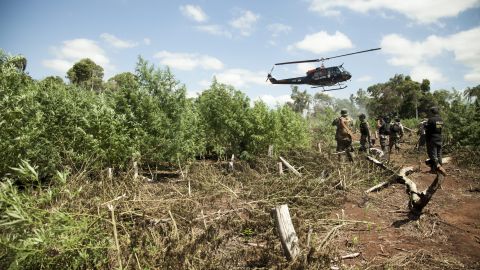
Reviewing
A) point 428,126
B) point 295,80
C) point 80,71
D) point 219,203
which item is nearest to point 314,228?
point 219,203

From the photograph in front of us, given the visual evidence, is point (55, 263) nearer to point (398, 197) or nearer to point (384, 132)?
point (398, 197)

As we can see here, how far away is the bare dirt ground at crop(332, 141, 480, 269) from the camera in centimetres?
552

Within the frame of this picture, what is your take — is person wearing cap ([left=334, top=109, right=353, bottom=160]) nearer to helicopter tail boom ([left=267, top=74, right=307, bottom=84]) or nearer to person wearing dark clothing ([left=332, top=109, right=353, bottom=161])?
person wearing dark clothing ([left=332, top=109, right=353, bottom=161])

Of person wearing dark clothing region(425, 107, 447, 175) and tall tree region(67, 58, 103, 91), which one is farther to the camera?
tall tree region(67, 58, 103, 91)

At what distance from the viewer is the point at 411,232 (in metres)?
6.85

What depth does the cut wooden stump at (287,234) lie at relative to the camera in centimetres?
513

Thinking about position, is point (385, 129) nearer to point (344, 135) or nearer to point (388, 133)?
point (388, 133)

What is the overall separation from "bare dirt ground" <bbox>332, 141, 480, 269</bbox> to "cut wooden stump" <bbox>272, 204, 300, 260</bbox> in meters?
1.07

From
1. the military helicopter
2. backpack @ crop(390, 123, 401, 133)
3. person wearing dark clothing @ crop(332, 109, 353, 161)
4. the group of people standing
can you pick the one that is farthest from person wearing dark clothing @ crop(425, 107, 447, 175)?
the military helicopter

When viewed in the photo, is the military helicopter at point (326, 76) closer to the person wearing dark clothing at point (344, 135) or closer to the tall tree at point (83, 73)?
the person wearing dark clothing at point (344, 135)

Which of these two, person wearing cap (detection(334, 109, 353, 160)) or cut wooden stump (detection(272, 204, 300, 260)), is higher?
person wearing cap (detection(334, 109, 353, 160))

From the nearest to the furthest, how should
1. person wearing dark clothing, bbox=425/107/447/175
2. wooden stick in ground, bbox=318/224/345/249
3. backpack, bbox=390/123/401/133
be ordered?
1. wooden stick in ground, bbox=318/224/345/249
2. person wearing dark clothing, bbox=425/107/447/175
3. backpack, bbox=390/123/401/133

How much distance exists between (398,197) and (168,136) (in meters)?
9.21

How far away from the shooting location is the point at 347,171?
10.8m
